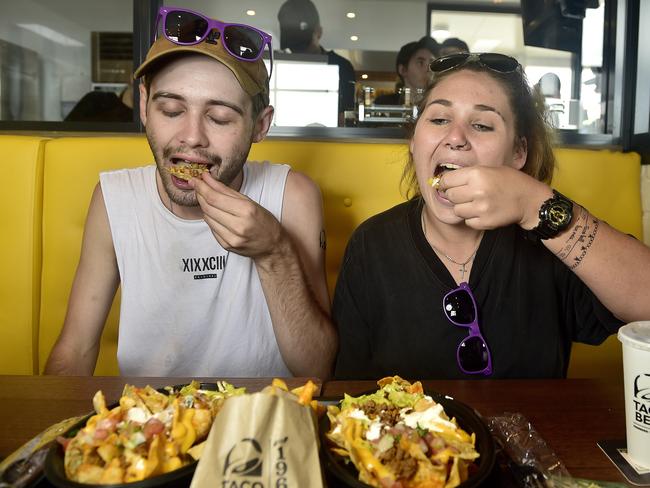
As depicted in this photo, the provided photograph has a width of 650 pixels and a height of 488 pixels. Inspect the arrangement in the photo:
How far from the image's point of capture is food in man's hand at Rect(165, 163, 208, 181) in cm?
146

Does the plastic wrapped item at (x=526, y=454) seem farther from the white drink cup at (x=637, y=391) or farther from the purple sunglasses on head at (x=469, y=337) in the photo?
the purple sunglasses on head at (x=469, y=337)

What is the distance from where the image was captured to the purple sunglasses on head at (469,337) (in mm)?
1422

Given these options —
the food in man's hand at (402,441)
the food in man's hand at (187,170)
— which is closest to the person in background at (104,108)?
the food in man's hand at (187,170)

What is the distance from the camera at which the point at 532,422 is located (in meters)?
0.96

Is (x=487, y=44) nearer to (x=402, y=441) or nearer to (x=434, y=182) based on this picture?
(x=434, y=182)

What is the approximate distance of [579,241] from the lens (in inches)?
46.4

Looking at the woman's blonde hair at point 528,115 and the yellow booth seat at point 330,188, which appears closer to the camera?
the woman's blonde hair at point 528,115

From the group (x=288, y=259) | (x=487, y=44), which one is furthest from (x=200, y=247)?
(x=487, y=44)

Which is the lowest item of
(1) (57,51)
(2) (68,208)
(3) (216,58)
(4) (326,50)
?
(2) (68,208)

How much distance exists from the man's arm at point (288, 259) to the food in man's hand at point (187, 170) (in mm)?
41

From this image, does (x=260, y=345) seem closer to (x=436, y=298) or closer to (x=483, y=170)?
(x=436, y=298)

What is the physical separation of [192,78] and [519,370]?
1.15m

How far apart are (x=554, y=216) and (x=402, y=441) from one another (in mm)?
685

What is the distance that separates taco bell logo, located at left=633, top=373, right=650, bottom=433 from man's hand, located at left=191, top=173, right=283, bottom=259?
2.81 feet
